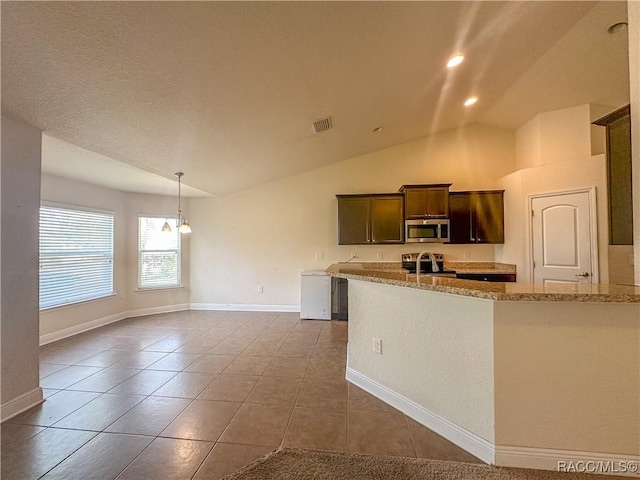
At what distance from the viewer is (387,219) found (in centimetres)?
486

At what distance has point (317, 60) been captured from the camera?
2.16m

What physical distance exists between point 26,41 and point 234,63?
1.15 meters

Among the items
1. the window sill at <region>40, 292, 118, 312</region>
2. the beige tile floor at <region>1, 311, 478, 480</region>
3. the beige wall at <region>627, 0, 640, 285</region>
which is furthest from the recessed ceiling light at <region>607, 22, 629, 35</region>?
the window sill at <region>40, 292, 118, 312</region>

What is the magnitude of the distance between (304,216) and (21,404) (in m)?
4.23

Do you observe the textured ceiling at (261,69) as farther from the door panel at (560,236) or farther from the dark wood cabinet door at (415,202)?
the door panel at (560,236)

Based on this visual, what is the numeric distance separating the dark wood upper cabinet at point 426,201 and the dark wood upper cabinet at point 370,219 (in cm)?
14

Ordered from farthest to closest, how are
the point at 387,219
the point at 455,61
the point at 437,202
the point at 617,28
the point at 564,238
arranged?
1. the point at 387,219
2. the point at 437,202
3. the point at 564,238
4. the point at 455,61
5. the point at 617,28

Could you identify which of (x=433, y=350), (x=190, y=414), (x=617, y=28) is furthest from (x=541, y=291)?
(x=617, y=28)

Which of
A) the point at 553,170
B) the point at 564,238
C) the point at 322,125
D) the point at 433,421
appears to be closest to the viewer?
the point at 433,421

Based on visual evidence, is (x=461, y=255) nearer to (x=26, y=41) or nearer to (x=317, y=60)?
(x=317, y=60)

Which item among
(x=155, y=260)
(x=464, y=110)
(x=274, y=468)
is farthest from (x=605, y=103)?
(x=155, y=260)

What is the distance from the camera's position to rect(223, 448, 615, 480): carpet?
154 centimetres

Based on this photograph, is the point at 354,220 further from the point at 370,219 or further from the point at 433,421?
the point at 433,421

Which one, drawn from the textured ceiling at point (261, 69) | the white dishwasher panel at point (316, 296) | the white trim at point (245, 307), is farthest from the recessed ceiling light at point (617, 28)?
the white trim at point (245, 307)
